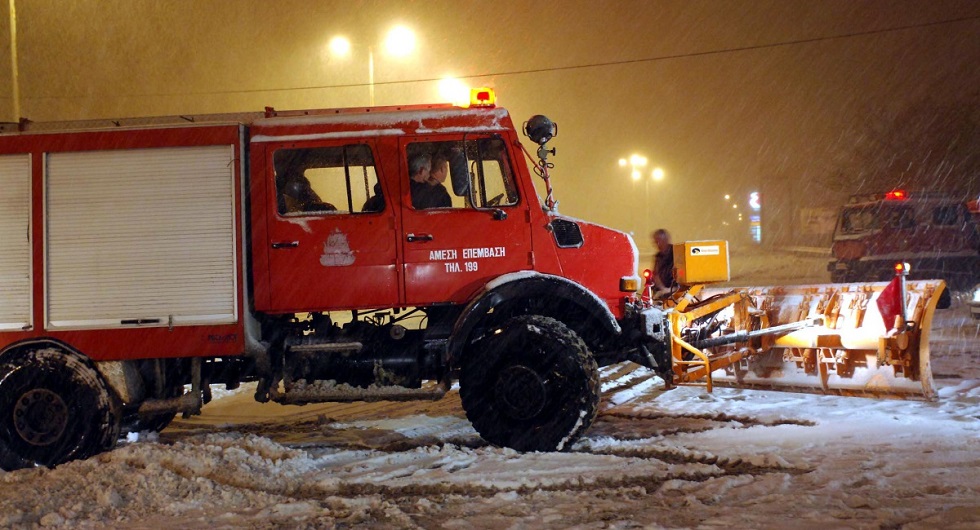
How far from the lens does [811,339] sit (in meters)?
7.53

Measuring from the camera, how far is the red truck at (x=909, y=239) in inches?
579

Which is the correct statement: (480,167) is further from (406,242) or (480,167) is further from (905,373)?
(905,373)

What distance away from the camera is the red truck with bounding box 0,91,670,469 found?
239 inches

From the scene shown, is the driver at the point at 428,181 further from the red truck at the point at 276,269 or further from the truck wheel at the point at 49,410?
the truck wheel at the point at 49,410

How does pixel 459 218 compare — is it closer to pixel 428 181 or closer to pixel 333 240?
pixel 428 181

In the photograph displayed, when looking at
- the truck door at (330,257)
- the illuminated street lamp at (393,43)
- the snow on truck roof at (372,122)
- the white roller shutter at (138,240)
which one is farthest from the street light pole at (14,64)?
the truck door at (330,257)

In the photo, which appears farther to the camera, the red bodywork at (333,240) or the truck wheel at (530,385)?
the red bodywork at (333,240)

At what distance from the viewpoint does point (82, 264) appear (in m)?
6.19

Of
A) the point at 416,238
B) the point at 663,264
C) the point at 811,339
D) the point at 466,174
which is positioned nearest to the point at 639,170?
the point at 663,264

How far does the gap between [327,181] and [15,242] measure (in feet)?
7.99

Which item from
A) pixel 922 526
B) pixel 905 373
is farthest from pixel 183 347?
pixel 905 373

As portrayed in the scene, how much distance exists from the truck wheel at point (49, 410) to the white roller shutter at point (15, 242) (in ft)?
1.17

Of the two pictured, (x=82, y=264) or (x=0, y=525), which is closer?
(x=0, y=525)

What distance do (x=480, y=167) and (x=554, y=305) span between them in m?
1.26
